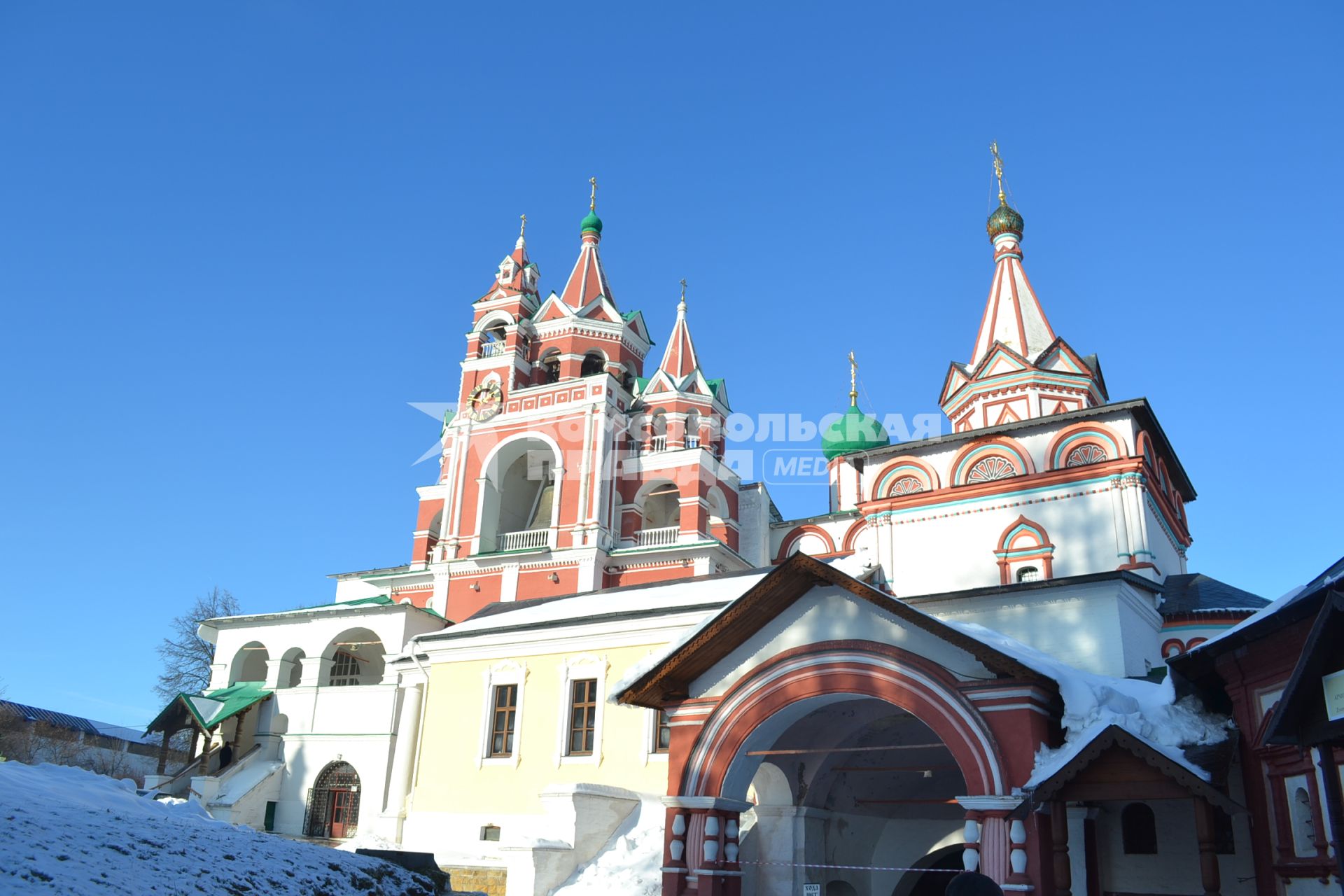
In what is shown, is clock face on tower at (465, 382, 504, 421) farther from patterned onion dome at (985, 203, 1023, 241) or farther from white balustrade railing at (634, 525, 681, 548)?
patterned onion dome at (985, 203, 1023, 241)

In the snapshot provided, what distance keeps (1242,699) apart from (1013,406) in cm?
1700

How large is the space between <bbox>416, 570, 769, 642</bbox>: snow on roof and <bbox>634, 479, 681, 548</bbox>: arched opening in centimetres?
1146

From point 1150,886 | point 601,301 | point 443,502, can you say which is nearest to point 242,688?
point 443,502

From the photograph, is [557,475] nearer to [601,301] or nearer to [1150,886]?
[601,301]

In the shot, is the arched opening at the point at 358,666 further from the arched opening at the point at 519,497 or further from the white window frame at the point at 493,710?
the white window frame at the point at 493,710

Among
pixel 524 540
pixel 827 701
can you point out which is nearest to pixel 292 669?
pixel 524 540

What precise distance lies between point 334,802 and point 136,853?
69.6 feet

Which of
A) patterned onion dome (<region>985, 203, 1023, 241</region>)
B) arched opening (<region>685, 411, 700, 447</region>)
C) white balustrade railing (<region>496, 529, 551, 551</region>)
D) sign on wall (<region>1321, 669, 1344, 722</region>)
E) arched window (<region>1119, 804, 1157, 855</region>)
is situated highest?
patterned onion dome (<region>985, 203, 1023, 241</region>)

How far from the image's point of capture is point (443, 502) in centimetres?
3753

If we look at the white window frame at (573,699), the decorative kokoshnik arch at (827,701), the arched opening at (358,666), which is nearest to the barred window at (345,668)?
the arched opening at (358,666)

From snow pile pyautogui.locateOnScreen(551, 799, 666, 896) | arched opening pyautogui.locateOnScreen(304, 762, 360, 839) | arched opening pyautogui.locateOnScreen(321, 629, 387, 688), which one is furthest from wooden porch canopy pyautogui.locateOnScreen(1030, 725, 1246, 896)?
arched opening pyautogui.locateOnScreen(321, 629, 387, 688)


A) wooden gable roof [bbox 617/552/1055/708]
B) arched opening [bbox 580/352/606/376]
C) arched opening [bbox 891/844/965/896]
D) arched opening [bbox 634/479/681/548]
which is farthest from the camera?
arched opening [bbox 580/352/606/376]

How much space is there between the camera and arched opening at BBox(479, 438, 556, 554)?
35.6 m

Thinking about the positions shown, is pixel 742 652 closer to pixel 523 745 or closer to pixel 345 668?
pixel 523 745
